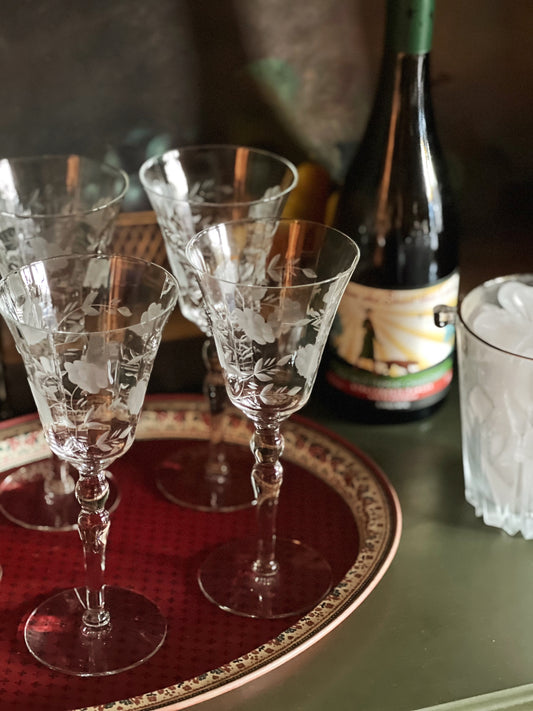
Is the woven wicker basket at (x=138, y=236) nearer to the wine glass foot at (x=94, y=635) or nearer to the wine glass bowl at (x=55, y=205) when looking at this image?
the wine glass bowl at (x=55, y=205)

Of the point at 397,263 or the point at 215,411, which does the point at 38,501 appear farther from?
the point at 397,263

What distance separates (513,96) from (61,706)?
2.28 ft

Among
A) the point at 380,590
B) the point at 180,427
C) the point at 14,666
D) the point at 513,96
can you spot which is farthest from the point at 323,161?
the point at 14,666

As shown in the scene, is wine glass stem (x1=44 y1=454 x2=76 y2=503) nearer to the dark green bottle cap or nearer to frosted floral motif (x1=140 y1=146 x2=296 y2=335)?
frosted floral motif (x1=140 y1=146 x2=296 y2=335)

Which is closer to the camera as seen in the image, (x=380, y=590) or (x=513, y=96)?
(x=380, y=590)

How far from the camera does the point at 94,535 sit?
2.28ft

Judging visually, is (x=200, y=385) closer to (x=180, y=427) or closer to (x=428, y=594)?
(x=180, y=427)

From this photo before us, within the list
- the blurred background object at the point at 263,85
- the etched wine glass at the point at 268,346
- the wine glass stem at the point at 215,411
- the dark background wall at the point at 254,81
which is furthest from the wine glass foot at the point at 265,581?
the dark background wall at the point at 254,81

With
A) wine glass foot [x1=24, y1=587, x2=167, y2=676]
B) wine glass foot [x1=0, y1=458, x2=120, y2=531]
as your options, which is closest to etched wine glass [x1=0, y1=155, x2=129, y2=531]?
wine glass foot [x1=0, y1=458, x2=120, y2=531]

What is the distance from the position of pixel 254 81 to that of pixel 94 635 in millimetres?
524

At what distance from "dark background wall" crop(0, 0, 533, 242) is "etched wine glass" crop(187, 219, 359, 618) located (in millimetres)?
222

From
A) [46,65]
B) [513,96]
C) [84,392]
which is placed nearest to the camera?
[84,392]

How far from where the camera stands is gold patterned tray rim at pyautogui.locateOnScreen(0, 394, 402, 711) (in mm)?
651

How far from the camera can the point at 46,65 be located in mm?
870
